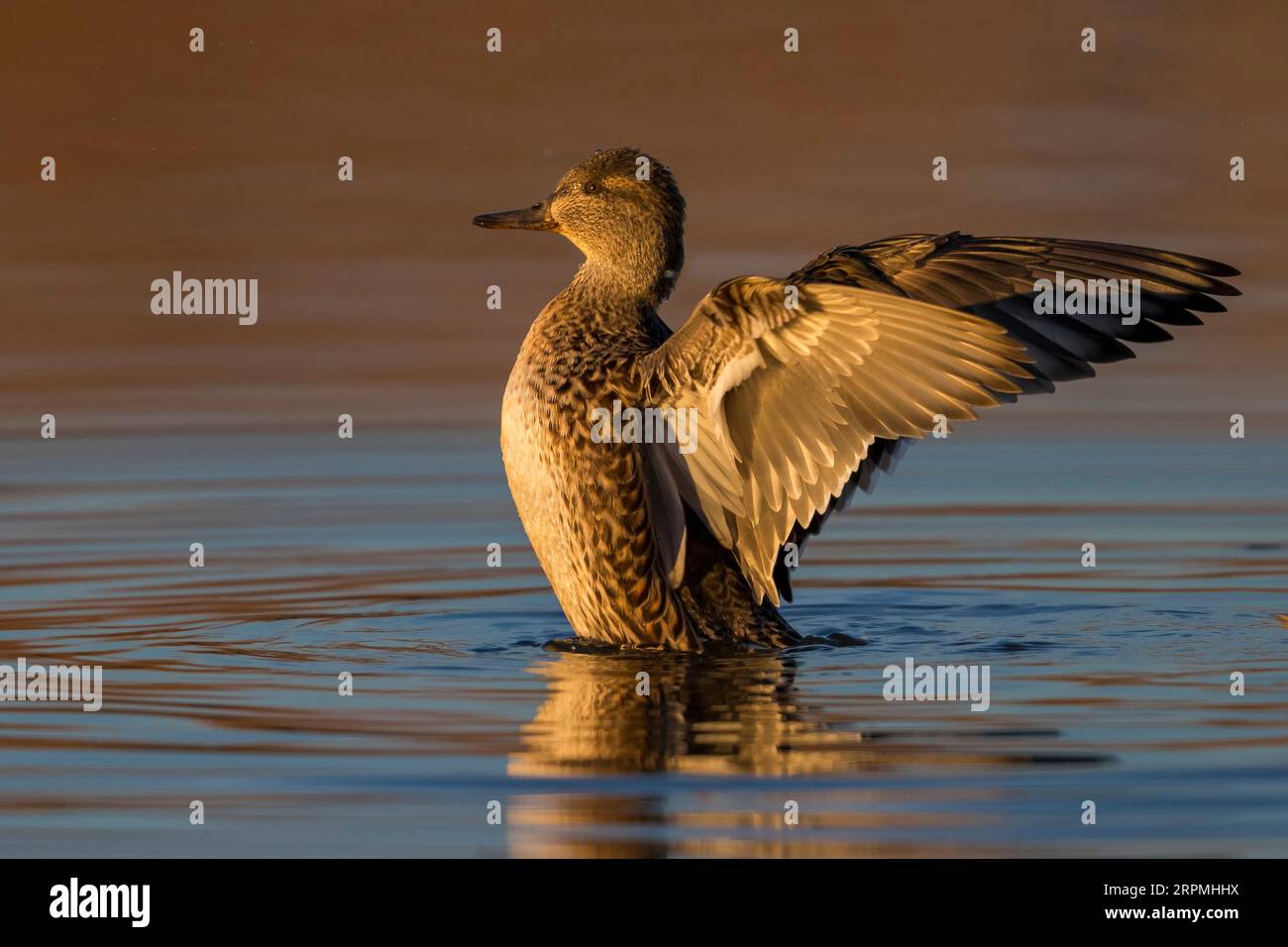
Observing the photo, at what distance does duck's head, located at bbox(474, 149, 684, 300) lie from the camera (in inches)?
375

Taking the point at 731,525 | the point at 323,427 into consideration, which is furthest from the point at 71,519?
the point at 731,525

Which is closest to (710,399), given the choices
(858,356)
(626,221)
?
(858,356)

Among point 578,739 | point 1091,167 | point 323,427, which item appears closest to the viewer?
point 578,739

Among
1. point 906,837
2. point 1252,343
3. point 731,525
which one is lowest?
point 906,837

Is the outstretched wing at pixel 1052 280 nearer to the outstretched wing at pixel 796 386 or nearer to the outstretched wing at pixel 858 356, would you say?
the outstretched wing at pixel 858 356

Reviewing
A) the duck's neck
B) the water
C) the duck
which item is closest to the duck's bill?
the duck

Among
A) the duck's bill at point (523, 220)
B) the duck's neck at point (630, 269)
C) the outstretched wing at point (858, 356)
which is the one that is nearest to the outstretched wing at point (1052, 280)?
the outstretched wing at point (858, 356)

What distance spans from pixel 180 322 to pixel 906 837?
11.1 meters

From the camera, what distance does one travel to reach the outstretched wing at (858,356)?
308 inches

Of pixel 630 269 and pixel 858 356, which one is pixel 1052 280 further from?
pixel 630 269

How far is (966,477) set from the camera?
41.7 feet

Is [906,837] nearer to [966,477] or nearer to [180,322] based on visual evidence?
[966,477]

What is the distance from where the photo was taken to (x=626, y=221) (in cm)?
958

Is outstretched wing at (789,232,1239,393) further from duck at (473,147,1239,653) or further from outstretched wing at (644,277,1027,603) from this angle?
outstretched wing at (644,277,1027,603)
